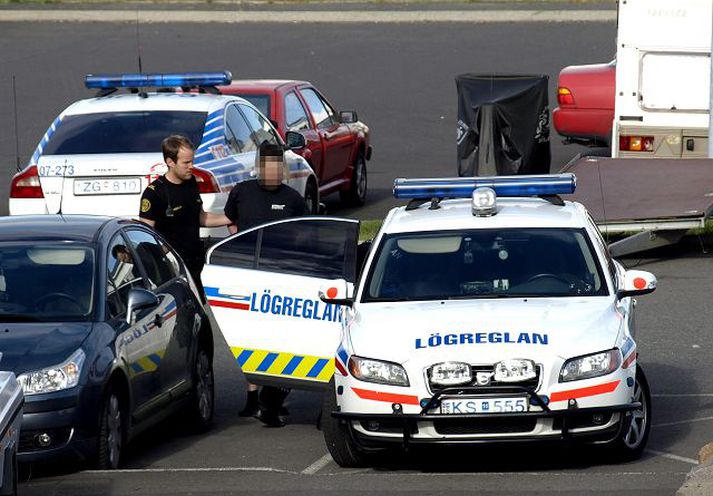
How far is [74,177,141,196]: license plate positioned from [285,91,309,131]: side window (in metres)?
4.85

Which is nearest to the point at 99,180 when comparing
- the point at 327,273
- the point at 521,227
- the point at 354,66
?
the point at 327,273

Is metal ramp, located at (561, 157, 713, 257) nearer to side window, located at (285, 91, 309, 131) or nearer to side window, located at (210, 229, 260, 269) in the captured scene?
side window, located at (285, 91, 309, 131)

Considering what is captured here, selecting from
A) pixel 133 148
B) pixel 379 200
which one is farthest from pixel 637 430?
pixel 379 200

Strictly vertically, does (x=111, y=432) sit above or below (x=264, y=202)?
below

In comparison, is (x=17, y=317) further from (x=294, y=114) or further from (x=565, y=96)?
(x=565, y=96)

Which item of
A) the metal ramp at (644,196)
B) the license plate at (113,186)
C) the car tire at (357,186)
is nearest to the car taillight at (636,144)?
the metal ramp at (644,196)

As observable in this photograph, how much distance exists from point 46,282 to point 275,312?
55.4 inches

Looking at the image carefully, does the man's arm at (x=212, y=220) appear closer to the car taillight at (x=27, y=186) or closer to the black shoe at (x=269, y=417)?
the black shoe at (x=269, y=417)

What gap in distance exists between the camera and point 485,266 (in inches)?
390

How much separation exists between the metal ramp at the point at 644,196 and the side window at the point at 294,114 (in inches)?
132

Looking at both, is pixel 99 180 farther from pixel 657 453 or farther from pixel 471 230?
pixel 657 453

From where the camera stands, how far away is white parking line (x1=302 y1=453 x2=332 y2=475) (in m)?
9.59

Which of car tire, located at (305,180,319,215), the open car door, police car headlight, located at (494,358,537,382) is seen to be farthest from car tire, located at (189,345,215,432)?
car tire, located at (305,180,319,215)

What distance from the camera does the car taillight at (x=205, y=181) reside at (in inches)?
563
